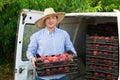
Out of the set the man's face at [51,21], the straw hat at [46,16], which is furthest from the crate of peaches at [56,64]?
the straw hat at [46,16]

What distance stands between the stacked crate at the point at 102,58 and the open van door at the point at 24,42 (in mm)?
892

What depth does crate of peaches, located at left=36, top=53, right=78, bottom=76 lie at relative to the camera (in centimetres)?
534

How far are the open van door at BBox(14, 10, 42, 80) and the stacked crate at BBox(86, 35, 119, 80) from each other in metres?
0.89

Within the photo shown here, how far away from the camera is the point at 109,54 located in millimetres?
5660

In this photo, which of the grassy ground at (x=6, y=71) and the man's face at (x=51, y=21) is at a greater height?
the man's face at (x=51, y=21)

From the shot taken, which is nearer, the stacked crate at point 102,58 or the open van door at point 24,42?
the stacked crate at point 102,58

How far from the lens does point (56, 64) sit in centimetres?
541

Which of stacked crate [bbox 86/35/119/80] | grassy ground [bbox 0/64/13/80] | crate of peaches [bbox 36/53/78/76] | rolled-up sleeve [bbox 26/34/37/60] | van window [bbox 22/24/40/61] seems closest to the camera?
crate of peaches [bbox 36/53/78/76]

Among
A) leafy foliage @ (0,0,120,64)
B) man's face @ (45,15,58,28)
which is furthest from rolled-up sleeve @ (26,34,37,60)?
leafy foliage @ (0,0,120,64)

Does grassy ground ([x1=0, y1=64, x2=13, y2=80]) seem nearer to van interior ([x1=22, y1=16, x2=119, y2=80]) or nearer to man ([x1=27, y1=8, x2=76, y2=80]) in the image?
van interior ([x1=22, y1=16, x2=119, y2=80])

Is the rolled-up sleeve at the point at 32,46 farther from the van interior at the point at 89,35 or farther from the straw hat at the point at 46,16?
the van interior at the point at 89,35

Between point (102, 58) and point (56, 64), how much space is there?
76cm

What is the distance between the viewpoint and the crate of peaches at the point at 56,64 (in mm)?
5336

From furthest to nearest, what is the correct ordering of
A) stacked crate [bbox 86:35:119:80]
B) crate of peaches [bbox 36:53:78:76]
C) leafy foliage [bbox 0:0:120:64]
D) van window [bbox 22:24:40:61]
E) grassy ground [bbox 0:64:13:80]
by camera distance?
grassy ground [bbox 0:64:13:80]
leafy foliage [bbox 0:0:120:64]
van window [bbox 22:24:40:61]
stacked crate [bbox 86:35:119:80]
crate of peaches [bbox 36:53:78:76]
